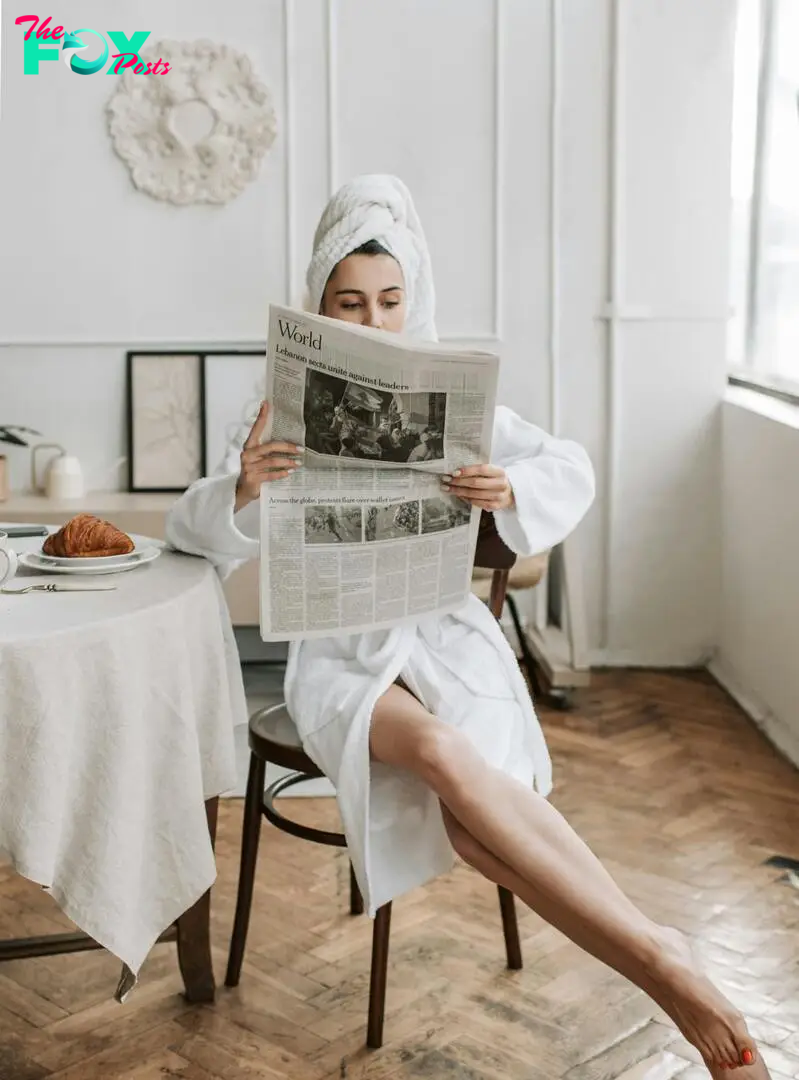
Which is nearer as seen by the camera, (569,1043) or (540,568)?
(569,1043)

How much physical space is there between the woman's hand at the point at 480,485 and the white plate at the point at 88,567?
501 mm

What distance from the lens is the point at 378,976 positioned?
2.13 meters

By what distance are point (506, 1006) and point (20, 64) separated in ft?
10.7

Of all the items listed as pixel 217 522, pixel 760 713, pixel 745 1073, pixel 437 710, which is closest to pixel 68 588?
pixel 217 522

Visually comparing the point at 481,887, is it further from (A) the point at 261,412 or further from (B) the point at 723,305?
(B) the point at 723,305

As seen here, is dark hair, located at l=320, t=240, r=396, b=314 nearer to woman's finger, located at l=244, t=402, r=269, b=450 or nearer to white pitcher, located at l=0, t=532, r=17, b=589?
woman's finger, located at l=244, t=402, r=269, b=450

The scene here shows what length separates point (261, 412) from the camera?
196 centimetres

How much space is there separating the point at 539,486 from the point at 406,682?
0.38 m

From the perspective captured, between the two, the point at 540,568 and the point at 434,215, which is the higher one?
the point at 434,215

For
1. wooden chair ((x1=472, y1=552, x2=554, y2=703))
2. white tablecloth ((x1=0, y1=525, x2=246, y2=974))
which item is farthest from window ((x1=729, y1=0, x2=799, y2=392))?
white tablecloth ((x1=0, y1=525, x2=246, y2=974))

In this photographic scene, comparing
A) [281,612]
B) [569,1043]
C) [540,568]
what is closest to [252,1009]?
[569,1043]

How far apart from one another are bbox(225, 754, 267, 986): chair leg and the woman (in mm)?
207

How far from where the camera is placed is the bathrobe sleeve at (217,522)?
213 cm

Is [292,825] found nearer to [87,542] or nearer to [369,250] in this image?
[87,542]
